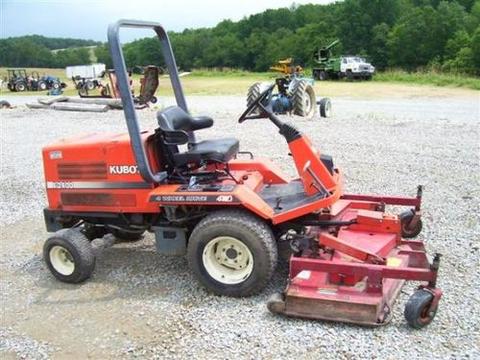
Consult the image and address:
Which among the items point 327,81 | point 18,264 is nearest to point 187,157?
point 18,264

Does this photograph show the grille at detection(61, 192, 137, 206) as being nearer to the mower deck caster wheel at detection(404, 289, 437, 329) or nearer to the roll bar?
the roll bar

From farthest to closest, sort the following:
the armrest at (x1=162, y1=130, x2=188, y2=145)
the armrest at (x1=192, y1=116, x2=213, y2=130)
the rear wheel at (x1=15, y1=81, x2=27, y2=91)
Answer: the rear wheel at (x1=15, y1=81, x2=27, y2=91), the armrest at (x1=192, y1=116, x2=213, y2=130), the armrest at (x1=162, y1=130, x2=188, y2=145)

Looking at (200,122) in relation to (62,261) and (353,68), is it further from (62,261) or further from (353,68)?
(353,68)

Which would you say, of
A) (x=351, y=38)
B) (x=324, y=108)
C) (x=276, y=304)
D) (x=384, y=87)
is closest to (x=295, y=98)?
(x=324, y=108)

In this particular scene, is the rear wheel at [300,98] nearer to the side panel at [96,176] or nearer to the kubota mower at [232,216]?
the kubota mower at [232,216]

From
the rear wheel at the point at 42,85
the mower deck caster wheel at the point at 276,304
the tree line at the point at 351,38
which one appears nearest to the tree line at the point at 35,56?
the tree line at the point at 351,38

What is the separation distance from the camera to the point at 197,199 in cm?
405

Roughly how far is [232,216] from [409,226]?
5.93 ft

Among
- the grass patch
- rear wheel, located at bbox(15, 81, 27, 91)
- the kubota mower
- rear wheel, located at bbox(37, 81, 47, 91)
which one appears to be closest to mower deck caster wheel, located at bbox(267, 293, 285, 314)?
the kubota mower

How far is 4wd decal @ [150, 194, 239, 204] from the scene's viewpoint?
4.01 metres

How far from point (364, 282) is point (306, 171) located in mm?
973

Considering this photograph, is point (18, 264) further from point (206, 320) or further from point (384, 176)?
point (384, 176)

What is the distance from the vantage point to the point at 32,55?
80938 mm

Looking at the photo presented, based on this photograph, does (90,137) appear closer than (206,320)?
No
